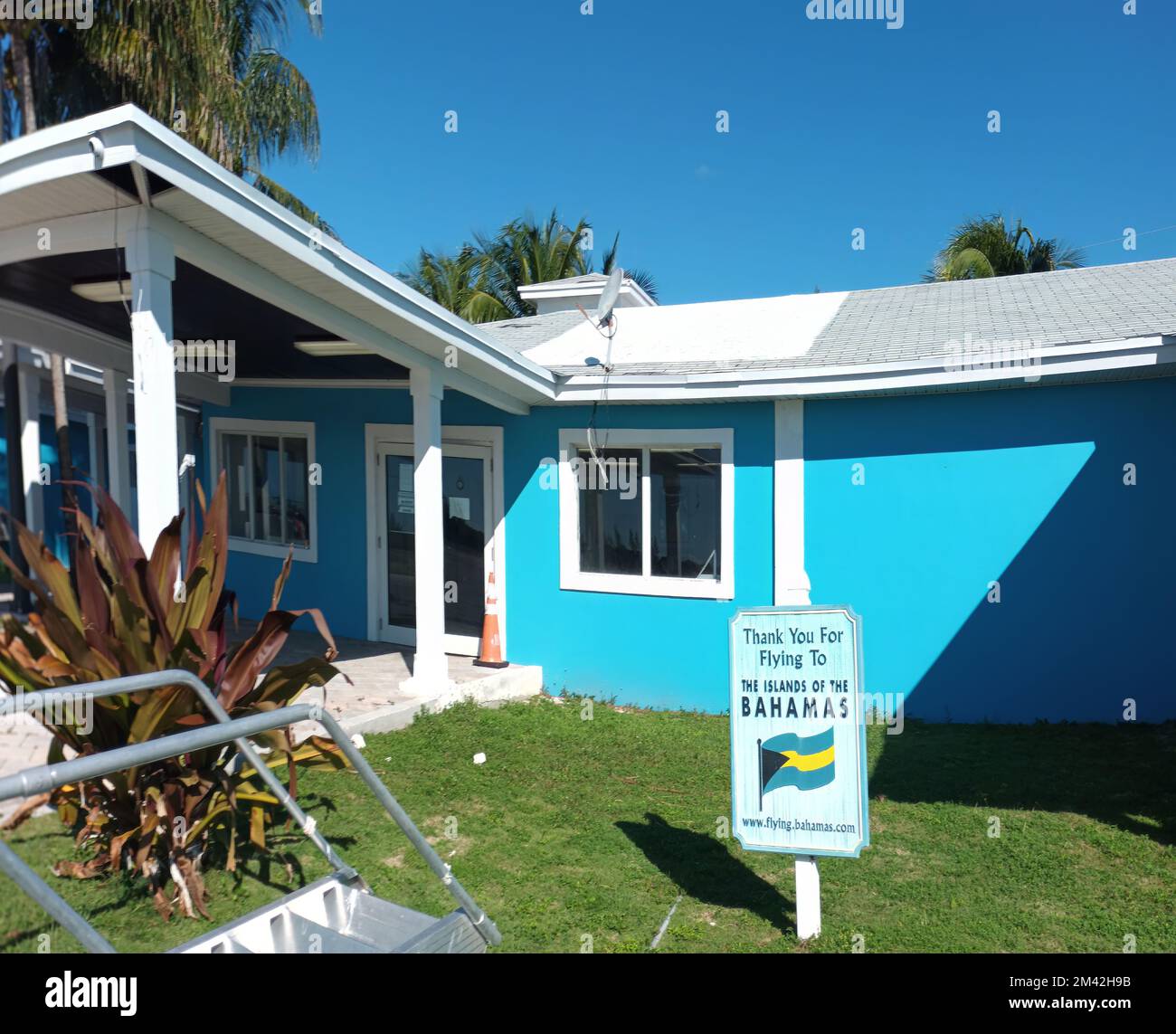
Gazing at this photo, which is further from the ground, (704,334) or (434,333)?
(704,334)

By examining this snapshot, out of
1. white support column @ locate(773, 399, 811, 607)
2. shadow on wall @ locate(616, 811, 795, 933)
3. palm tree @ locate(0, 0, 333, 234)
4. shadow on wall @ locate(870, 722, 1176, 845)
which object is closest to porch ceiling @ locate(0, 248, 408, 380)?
white support column @ locate(773, 399, 811, 607)

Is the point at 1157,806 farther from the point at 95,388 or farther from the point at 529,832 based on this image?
the point at 95,388

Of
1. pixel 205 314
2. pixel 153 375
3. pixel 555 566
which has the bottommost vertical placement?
pixel 555 566

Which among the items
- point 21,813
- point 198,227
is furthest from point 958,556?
point 21,813

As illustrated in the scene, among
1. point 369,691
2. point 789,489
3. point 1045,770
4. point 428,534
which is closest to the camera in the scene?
point 1045,770

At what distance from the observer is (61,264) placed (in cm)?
667

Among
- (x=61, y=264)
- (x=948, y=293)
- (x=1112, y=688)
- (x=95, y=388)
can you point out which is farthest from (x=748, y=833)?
(x=95, y=388)

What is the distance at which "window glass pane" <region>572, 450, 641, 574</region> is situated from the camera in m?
9.13

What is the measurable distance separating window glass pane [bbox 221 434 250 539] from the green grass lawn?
17.5ft

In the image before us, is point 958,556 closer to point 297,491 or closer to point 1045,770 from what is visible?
point 1045,770

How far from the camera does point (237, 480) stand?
11.8 metres

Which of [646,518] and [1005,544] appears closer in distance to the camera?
[1005,544]

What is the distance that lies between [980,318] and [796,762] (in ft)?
21.3

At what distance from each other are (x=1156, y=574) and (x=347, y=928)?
6.80 metres
